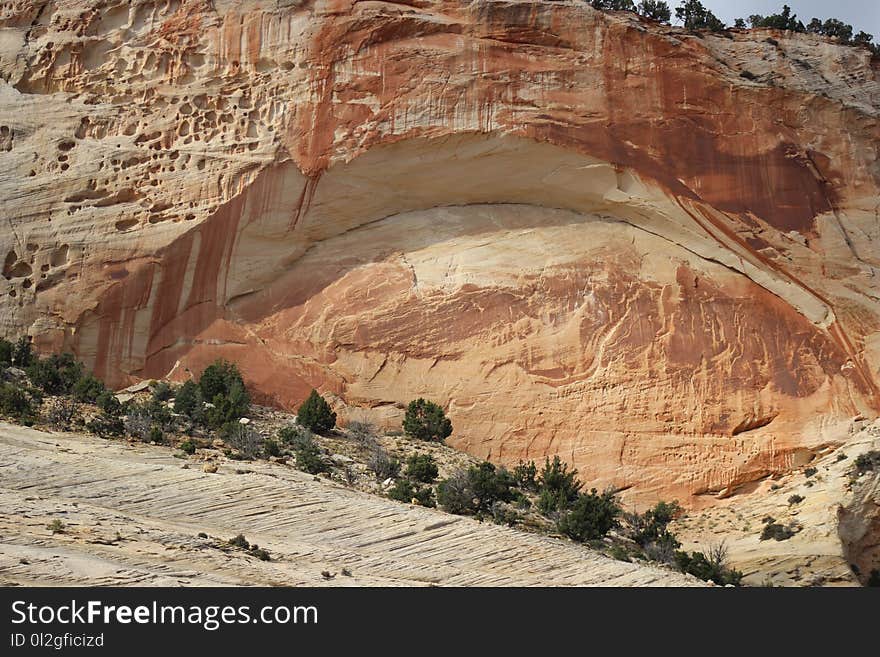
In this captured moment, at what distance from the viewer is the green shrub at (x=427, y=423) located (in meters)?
30.5

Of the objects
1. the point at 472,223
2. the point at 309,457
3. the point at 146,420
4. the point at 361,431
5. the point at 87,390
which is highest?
the point at 472,223

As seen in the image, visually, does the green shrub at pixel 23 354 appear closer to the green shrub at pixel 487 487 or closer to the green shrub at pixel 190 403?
the green shrub at pixel 190 403

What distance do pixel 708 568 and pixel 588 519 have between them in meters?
2.30

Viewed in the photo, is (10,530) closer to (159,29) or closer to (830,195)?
(159,29)

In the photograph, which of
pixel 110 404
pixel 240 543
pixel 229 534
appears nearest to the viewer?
pixel 240 543

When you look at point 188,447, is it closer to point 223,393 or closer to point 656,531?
point 223,393

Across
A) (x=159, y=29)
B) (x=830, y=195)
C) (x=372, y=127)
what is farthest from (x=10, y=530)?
(x=830, y=195)

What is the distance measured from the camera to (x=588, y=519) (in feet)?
85.4

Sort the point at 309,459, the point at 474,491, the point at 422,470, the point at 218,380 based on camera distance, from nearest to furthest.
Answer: the point at 474,491
the point at 309,459
the point at 422,470
the point at 218,380

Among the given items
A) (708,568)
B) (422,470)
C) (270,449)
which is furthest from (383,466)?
(708,568)

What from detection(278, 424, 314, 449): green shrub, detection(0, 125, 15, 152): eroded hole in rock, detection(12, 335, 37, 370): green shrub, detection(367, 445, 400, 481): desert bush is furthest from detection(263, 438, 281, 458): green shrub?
detection(0, 125, 15, 152): eroded hole in rock

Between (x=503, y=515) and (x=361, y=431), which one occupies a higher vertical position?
(x=361, y=431)

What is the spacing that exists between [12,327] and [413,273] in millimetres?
8975

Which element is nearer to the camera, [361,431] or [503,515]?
[503,515]
